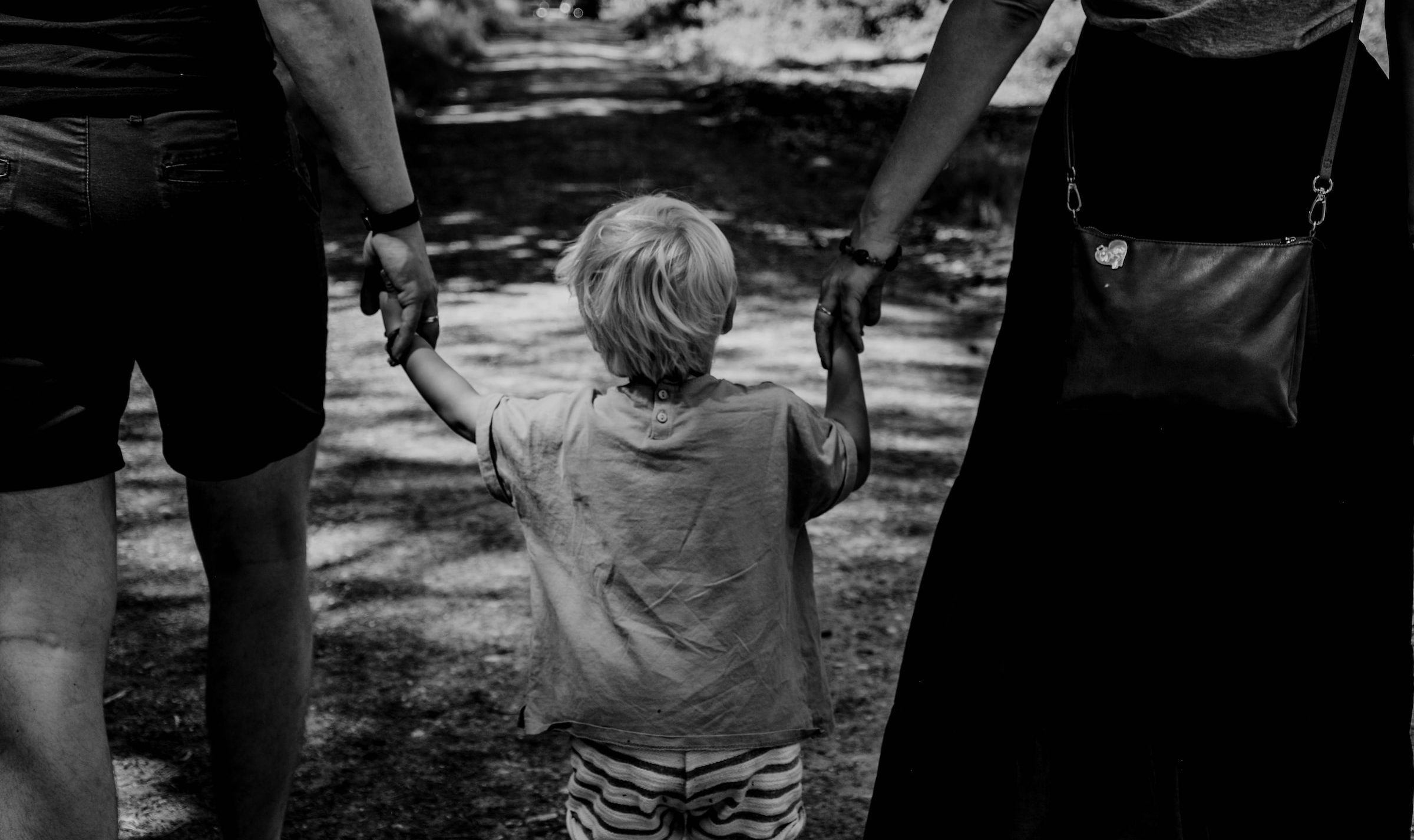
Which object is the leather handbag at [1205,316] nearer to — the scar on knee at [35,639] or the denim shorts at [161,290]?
the denim shorts at [161,290]

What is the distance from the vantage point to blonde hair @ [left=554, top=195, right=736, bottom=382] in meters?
1.95

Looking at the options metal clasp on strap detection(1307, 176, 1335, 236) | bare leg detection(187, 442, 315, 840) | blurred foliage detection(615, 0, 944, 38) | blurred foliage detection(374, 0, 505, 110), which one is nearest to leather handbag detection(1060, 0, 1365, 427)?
metal clasp on strap detection(1307, 176, 1335, 236)

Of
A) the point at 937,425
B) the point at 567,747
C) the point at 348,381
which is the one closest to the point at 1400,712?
the point at 567,747

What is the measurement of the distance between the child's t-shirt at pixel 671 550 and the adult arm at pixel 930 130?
250 mm

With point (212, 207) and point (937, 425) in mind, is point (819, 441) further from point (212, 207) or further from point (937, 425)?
point (937, 425)

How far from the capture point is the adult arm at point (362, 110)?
194cm

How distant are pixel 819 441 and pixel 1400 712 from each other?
891 mm

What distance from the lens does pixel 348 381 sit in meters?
5.79

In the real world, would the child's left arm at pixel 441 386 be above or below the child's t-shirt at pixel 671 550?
above

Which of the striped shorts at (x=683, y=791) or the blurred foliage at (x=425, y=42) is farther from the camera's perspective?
the blurred foliage at (x=425, y=42)

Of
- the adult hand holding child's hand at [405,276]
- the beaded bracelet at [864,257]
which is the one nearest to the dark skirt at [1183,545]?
the beaded bracelet at [864,257]

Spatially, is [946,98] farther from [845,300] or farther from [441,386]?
[441,386]

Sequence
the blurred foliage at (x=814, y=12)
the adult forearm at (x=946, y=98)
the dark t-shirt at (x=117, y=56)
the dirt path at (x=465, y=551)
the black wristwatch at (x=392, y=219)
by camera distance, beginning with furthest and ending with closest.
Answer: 1. the blurred foliage at (x=814, y=12)
2. the dirt path at (x=465, y=551)
3. the black wristwatch at (x=392, y=219)
4. the adult forearm at (x=946, y=98)
5. the dark t-shirt at (x=117, y=56)

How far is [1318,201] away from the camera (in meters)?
1.81
